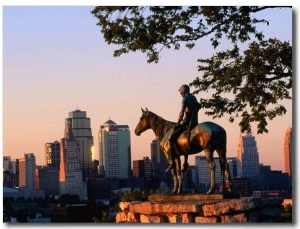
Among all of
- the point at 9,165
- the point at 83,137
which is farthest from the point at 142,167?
the point at 9,165

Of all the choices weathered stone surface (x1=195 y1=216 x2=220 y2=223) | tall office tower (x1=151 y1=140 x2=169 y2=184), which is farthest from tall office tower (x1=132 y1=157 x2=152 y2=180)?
weathered stone surface (x1=195 y1=216 x2=220 y2=223)

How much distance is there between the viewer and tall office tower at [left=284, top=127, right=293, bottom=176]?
12.1 meters

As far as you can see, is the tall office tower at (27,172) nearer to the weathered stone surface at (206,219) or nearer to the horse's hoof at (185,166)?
the horse's hoof at (185,166)

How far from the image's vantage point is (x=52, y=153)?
1273cm

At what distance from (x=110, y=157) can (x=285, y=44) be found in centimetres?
242

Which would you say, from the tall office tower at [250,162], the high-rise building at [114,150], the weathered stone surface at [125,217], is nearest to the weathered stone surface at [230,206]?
the weathered stone surface at [125,217]

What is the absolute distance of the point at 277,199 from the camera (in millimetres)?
11719

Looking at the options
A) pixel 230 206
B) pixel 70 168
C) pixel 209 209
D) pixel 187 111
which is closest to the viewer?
pixel 230 206

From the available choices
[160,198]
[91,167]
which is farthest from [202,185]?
[91,167]

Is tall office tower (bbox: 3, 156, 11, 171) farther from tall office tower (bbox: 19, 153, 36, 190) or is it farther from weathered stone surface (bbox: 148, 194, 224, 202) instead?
weathered stone surface (bbox: 148, 194, 224, 202)

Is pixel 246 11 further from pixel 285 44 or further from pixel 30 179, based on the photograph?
pixel 30 179

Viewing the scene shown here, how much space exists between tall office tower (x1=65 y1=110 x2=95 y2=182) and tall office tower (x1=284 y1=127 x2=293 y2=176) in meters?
2.24

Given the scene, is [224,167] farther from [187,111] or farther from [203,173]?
[187,111]

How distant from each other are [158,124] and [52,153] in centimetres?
139
